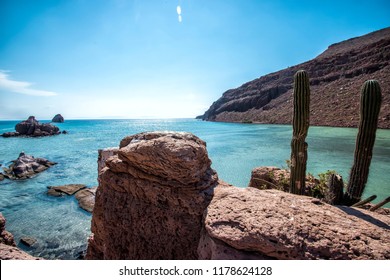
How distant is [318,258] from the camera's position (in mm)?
2148

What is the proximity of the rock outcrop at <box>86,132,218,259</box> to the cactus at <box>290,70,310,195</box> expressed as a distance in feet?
8.83

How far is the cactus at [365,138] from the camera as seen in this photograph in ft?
15.8

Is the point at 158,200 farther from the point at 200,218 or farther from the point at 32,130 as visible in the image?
the point at 32,130

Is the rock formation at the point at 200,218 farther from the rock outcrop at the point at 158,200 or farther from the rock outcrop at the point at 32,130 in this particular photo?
the rock outcrop at the point at 32,130

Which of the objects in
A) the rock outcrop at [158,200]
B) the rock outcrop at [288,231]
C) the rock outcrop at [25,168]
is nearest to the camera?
the rock outcrop at [288,231]

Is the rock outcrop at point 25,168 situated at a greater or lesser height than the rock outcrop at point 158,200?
lesser

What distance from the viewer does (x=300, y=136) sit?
17.0ft

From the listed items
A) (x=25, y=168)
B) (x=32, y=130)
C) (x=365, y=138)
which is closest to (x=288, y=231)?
(x=365, y=138)

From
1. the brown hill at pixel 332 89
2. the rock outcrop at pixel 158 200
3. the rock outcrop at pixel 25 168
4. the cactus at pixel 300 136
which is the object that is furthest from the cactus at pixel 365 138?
the brown hill at pixel 332 89

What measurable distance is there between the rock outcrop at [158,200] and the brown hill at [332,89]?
3710 cm

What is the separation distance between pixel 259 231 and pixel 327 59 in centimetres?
7342

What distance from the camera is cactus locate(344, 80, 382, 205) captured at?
15.8ft

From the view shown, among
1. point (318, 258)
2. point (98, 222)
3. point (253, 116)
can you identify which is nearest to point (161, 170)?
point (98, 222)
